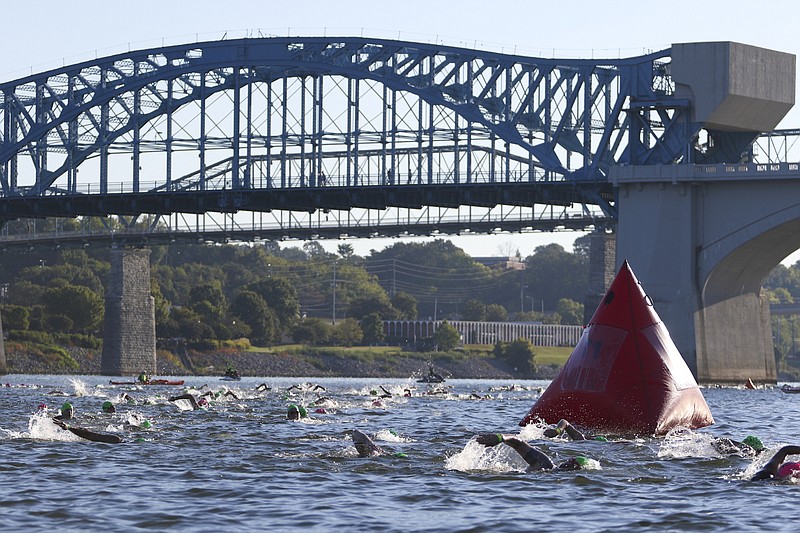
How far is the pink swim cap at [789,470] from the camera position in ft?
98.9

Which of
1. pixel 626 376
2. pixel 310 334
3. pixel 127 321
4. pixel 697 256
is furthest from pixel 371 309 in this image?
pixel 626 376

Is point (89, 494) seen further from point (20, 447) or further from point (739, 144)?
point (739, 144)

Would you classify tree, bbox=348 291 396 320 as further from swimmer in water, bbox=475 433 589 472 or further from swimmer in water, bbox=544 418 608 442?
swimmer in water, bbox=475 433 589 472

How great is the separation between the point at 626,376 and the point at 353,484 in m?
9.60

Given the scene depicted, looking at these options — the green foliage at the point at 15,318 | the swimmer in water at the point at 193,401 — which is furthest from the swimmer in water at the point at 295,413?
the green foliage at the point at 15,318

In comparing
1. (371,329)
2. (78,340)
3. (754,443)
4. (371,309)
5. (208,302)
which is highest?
(371,309)

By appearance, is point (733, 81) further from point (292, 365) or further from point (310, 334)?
point (310, 334)

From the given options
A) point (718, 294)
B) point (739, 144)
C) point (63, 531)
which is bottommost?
point (63, 531)

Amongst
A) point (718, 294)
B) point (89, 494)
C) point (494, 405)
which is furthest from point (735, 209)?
point (89, 494)

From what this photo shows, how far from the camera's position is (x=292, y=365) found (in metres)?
160

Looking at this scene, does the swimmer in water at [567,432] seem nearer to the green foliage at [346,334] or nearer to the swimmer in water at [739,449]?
the swimmer in water at [739,449]

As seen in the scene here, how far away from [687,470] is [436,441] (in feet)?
31.1

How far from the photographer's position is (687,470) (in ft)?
108

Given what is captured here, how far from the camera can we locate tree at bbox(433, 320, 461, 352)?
18288 cm
